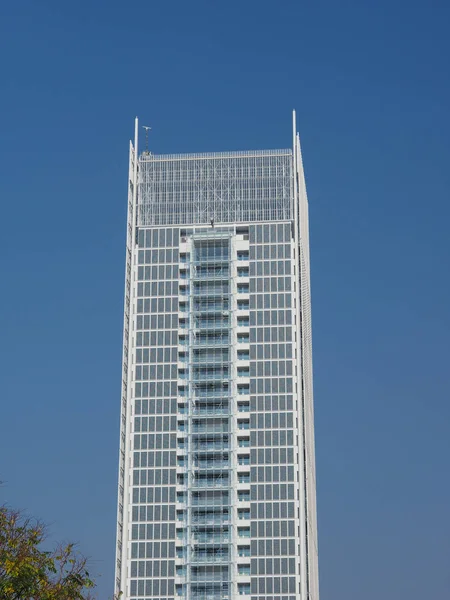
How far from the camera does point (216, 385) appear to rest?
148250mm

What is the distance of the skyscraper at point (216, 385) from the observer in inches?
5600

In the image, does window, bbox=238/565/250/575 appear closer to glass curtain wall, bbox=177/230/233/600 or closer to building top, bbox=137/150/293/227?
glass curtain wall, bbox=177/230/233/600

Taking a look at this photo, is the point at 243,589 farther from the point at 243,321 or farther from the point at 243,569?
the point at 243,321

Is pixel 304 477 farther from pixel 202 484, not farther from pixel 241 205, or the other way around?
pixel 241 205

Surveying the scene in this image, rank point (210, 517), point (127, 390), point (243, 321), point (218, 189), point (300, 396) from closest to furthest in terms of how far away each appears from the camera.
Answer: point (210, 517), point (300, 396), point (127, 390), point (243, 321), point (218, 189)

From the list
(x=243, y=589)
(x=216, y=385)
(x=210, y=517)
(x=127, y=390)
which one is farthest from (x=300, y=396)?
(x=243, y=589)

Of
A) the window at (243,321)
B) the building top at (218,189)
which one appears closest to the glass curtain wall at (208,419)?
the window at (243,321)

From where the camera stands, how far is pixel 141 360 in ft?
490

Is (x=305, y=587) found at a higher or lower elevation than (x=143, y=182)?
lower

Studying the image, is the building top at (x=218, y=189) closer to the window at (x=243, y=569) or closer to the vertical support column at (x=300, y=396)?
the vertical support column at (x=300, y=396)

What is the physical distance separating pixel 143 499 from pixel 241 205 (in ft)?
129

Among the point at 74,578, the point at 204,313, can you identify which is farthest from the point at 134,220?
the point at 74,578

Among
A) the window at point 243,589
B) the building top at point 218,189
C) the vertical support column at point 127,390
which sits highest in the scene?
the building top at point 218,189

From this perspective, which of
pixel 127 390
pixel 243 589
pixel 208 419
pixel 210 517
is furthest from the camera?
pixel 127 390
